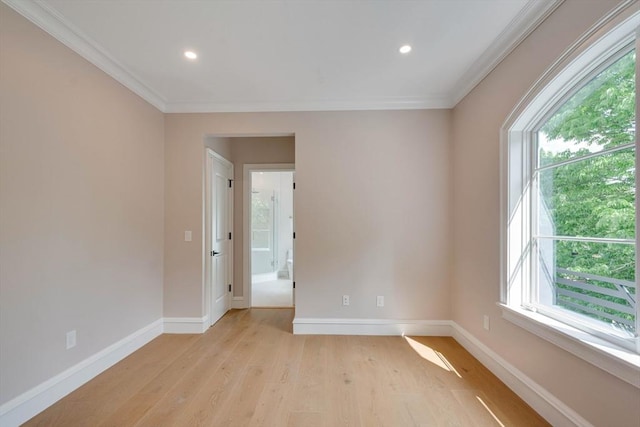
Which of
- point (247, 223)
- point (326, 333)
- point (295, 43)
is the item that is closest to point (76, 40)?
point (295, 43)

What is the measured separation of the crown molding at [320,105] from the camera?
2854 millimetres

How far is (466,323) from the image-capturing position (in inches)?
101

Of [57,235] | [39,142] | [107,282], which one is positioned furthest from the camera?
[107,282]

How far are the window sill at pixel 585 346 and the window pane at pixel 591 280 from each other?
0.14 metres

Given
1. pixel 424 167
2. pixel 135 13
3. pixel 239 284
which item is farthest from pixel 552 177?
pixel 239 284

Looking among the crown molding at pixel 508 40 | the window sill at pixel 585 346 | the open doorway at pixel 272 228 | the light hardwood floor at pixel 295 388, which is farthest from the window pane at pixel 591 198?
the open doorway at pixel 272 228

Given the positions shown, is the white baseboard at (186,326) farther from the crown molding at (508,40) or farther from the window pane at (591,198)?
the crown molding at (508,40)

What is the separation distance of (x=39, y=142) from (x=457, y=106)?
3594 millimetres

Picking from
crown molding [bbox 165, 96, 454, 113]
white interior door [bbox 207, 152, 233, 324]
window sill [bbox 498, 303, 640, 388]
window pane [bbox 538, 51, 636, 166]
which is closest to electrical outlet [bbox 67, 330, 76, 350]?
white interior door [bbox 207, 152, 233, 324]

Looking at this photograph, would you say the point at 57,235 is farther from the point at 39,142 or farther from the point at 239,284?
the point at 239,284

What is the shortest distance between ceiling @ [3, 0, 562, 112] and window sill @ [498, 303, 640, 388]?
1952 millimetres

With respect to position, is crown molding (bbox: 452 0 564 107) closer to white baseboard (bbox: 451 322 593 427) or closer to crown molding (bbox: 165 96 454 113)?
crown molding (bbox: 165 96 454 113)

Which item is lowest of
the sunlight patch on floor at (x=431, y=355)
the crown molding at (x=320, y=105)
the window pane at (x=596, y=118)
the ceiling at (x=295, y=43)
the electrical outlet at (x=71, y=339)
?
the sunlight patch on floor at (x=431, y=355)

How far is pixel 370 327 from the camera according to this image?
2.88 metres
